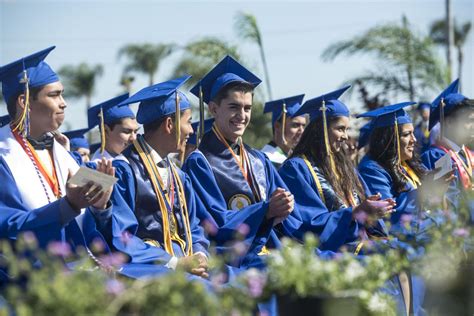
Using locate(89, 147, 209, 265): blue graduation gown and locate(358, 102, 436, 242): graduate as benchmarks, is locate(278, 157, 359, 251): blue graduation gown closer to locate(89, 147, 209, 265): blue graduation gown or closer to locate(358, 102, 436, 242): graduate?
locate(358, 102, 436, 242): graduate

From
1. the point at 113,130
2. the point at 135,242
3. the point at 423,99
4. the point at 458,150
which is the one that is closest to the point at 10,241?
the point at 135,242

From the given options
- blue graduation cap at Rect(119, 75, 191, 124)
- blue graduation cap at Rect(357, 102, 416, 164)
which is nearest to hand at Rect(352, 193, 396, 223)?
blue graduation cap at Rect(119, 75, 191, 124)

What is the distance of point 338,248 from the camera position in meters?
6.93

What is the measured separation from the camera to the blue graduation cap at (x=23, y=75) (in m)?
5.25

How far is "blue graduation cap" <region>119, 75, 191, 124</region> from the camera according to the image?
19.3ft

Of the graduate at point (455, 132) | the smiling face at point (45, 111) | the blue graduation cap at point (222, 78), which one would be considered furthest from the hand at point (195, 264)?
the graduate at point (455, 132)

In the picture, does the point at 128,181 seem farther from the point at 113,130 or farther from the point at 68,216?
the point at 113,130

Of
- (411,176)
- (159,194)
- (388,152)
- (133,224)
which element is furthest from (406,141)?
(133,224)

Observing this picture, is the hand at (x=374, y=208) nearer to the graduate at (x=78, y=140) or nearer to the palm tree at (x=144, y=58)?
the graduate at (x=78, y=140)

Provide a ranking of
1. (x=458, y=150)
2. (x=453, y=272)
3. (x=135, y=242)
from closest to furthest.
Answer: (x=453, y=272)
(x=135, y=242)
(x=458, y=150)

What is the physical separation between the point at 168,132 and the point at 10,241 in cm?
149

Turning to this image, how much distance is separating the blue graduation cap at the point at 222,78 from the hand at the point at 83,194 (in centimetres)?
220

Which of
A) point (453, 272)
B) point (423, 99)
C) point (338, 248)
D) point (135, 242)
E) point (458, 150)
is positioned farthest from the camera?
point (423, 99)

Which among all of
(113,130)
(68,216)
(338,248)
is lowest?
(338,248)
